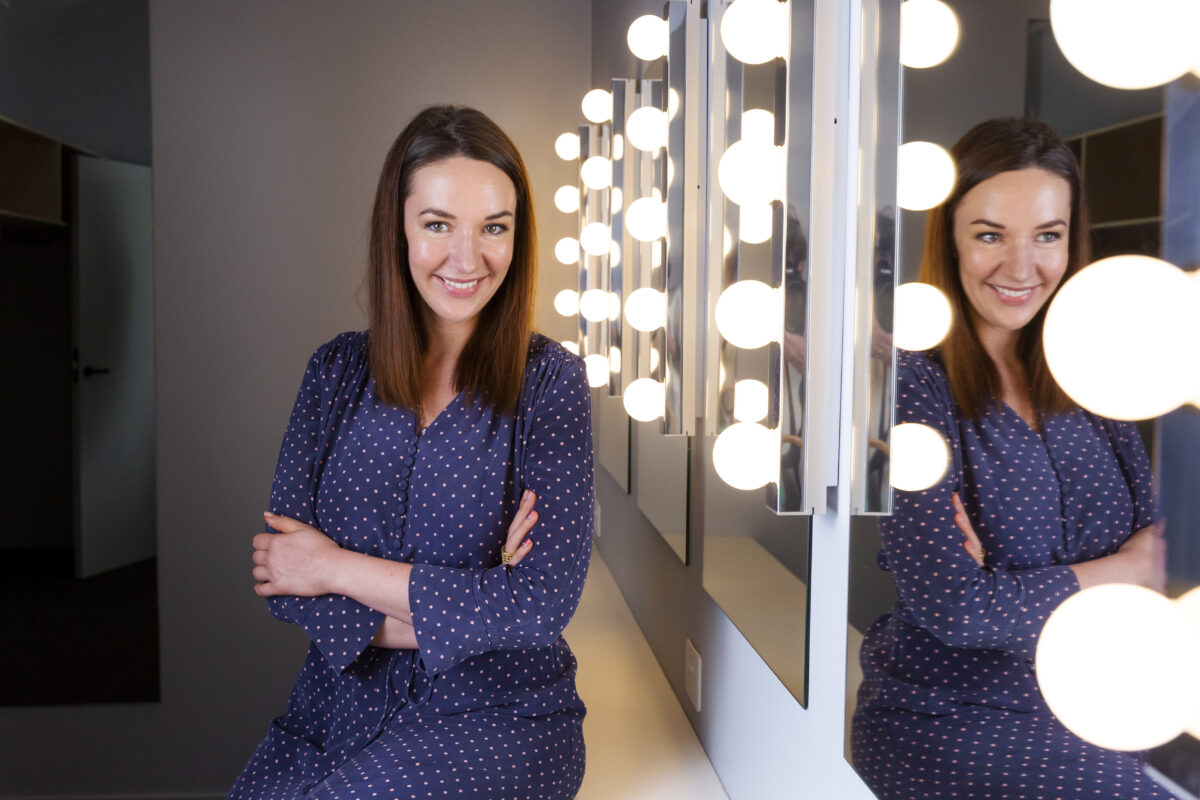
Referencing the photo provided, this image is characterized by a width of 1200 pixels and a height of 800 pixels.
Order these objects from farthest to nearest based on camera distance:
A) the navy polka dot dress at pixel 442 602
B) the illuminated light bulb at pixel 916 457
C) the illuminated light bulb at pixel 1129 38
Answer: the navy polka dot dress at pixel 442 602
the illuminated light bulb at pixel 916 457
the illuminated light bulb at pixel 1129 38

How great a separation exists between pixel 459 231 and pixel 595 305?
0.58 m

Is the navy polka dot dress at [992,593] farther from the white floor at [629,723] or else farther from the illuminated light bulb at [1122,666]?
the white floor at [629,723]

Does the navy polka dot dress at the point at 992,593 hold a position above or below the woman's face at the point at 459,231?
below

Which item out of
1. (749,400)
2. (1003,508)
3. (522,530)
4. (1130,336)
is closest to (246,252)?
(522,530)

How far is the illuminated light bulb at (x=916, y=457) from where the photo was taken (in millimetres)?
532

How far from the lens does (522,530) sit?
44.4 inches

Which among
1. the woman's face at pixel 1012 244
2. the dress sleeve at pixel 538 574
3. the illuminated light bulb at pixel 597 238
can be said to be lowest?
the dress sleeve at pixel 538 574

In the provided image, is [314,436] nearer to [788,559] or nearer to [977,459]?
[788,559]

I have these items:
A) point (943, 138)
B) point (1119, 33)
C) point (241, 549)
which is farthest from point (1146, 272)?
point (241, 549)

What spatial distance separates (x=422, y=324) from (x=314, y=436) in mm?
207

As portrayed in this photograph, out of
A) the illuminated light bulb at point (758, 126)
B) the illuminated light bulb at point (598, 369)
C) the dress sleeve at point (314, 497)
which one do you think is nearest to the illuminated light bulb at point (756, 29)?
the illuminated light bulb at point (758, 126)

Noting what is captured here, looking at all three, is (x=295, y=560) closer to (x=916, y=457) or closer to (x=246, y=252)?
(x=916, y=457)

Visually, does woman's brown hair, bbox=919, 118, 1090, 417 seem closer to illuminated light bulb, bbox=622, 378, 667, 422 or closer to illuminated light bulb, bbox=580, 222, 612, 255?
illuminated light bulb, bbox=622, 378, 667, 422

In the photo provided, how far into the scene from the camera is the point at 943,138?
19.8 inches
